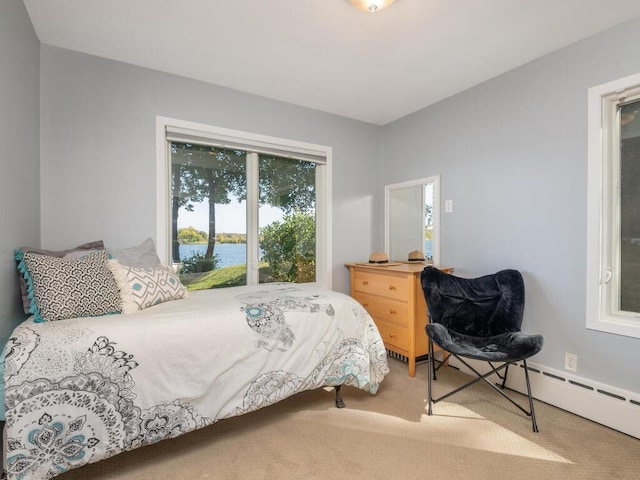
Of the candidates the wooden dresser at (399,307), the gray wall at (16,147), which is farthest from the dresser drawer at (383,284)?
the gray wall at (16,147)

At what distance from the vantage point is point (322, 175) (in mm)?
3457

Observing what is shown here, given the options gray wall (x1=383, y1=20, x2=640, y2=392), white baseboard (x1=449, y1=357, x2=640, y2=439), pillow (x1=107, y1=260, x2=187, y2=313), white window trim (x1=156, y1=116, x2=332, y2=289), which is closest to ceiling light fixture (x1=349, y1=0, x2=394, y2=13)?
gray wall (x1=383, y1=20, x2=640, y2=392)

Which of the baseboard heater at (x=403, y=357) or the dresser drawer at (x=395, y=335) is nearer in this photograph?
the dresser drawer at (x=395, y=335)

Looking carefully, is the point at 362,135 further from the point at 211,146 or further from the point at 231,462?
the point at 231,462

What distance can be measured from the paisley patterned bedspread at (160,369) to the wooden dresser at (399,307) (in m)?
0.66

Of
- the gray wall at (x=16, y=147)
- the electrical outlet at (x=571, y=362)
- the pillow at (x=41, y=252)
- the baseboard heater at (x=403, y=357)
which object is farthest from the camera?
the baseboard heater at (x=403, y=357)

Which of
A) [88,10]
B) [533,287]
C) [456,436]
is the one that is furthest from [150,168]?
[533,287]

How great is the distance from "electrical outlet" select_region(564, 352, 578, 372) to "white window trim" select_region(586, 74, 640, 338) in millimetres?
241

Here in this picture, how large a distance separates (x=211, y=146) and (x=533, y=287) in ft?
9.26

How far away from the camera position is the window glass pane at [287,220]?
317cm

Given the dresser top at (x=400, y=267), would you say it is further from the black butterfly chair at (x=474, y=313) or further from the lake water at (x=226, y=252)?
the lake water at (x=226, y=252)

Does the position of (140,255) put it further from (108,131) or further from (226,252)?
(108,131)

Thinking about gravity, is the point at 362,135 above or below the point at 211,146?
above

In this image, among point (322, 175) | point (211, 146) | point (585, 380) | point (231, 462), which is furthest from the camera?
point (322, 175)
